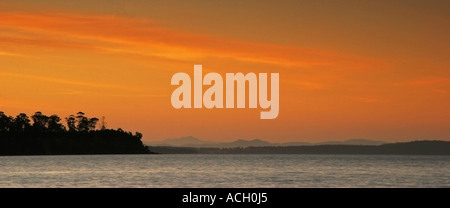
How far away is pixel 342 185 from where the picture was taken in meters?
72.6
